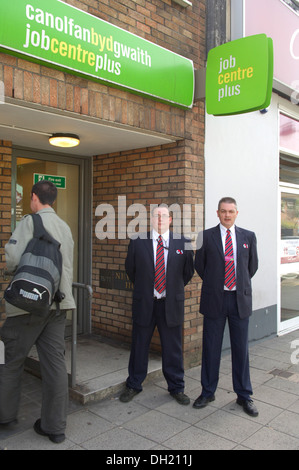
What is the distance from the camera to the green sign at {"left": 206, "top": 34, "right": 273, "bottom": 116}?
403 centimetres

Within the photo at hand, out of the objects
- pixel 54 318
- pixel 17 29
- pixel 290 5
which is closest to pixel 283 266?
pixel 290 5

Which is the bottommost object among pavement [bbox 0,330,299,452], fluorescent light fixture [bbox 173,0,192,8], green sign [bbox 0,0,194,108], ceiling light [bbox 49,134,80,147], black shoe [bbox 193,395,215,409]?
pavement [bbox 0,330,299,452]

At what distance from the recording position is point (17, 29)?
308cm

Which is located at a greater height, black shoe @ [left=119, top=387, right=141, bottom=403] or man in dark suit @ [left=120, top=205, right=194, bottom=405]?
man in dark suit @ [left=120, top=205, right=194, bottom=405]

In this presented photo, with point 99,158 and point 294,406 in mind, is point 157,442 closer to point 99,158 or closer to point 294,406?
point 294,406

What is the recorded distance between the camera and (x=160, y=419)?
3.53m

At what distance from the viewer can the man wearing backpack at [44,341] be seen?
3045mm

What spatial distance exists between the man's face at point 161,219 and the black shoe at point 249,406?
1.71 meters

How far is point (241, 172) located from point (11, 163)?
295 cm

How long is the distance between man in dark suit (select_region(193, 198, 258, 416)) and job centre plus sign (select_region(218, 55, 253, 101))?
47.7 inches

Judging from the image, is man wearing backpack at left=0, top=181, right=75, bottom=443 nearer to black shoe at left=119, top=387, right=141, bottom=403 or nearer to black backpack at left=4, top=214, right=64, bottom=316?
black backpack at left=4, top=214, right=64, bottom=316

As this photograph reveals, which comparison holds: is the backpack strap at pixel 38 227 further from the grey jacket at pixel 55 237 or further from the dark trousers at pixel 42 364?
the dark trousers at pixel 42 364

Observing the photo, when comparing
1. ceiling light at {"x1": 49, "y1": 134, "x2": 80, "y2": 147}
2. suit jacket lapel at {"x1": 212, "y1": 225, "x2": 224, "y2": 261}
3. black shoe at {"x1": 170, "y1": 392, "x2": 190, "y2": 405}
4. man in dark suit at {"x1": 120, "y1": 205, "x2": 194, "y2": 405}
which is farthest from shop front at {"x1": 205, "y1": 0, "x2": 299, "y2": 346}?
black shoe at {"x1": 170, "y1": 392, "x2": 190, "y2": 405}

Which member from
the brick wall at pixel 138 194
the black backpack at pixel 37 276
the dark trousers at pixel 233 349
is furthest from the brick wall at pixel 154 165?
the black backpack at pixel 37 276
